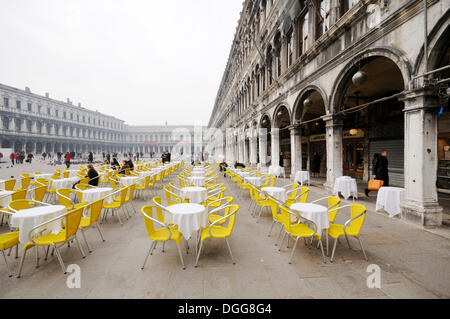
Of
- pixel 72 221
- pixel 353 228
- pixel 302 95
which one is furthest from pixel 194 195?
pixel 302 95

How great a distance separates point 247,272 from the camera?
3.09 meters

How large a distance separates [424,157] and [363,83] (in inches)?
145

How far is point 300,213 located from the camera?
148 inches

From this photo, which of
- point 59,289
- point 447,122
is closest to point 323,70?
point 447,122

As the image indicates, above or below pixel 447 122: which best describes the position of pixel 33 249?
below

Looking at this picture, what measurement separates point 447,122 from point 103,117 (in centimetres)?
9509

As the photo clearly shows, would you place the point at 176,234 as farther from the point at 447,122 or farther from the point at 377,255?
the point at 447,122

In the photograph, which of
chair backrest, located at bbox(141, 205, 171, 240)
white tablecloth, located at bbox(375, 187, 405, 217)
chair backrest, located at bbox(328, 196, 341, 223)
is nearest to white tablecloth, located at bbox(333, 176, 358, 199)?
white tablecloth, located at bbox(375, 187, 405, 217)

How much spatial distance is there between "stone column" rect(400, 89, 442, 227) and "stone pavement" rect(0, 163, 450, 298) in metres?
0.59

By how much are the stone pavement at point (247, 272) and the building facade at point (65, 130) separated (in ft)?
194

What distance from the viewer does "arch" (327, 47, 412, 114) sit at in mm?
5207

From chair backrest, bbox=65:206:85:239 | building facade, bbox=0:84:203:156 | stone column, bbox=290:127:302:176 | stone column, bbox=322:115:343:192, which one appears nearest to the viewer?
chair backrest, bbox=65:206:85:239

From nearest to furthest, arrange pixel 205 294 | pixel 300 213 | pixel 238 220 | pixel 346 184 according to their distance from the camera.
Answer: pixel 205 294
pixel 300 213
pixel 238 220
pixel 346 184

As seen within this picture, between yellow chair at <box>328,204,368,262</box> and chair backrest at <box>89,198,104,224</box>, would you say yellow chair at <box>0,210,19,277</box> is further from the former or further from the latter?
yellow chair at <box>328,204,368,262</box>
